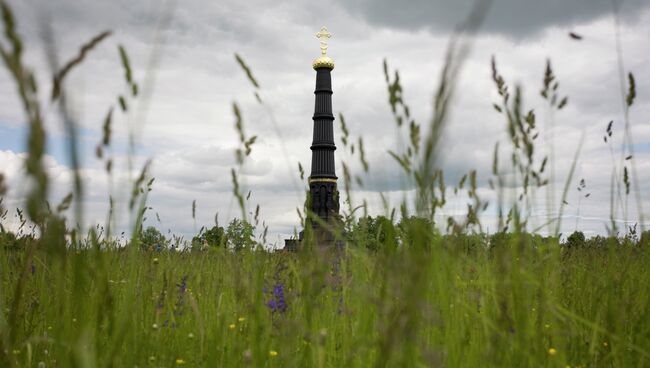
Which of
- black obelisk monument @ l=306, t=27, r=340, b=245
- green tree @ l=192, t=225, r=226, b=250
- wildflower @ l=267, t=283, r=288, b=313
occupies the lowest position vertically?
wildflower @ l=267, t=283, r=288, b=313

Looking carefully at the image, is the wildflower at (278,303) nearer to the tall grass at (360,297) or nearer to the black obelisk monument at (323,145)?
the tall grass at (360,297)

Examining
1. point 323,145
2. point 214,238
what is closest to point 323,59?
point 323,145

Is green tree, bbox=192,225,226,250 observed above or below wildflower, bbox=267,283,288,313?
above

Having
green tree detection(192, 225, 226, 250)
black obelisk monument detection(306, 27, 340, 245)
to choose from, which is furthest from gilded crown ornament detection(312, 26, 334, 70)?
green tree detection(192, 225, 226, 250)

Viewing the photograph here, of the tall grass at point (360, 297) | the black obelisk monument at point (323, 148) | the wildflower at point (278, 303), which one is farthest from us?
the black obelisk monument at point (323, 148)

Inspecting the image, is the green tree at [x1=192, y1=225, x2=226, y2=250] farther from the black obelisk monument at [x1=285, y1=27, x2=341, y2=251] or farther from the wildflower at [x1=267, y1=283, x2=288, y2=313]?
the black obelisk monument at [x1=285, y1=27, x2=341, y2=251]

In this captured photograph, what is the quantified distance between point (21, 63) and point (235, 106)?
64 centimetres

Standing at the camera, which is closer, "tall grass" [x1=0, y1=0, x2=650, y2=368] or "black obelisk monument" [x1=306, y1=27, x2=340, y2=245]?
"tall grass" [x1=0, y1=0, x2=650, y2=368]

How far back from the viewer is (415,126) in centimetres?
107

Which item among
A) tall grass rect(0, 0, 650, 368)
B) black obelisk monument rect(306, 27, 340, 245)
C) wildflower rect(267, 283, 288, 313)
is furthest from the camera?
black obelisk monument rect(306, 27, 340, 245)

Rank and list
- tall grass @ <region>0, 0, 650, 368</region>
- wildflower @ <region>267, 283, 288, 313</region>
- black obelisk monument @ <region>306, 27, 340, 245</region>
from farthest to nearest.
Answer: black obelisk monument @ <region>306, 27, 340, 245</region> → wildflower @ <region>267, 283, 288, 313</region> → tall grass @ <region>0, 0, 650, 368</region>

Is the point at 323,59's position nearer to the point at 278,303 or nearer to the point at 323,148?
the point at 323,148

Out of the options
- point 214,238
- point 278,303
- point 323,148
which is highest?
point 323,148

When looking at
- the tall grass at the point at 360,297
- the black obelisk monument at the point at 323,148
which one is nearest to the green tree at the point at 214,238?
the tall grass at the point at 360,297
